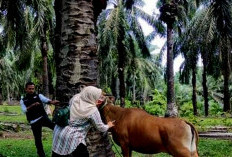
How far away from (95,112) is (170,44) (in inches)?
601

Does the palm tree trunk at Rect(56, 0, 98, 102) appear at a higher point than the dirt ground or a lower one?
higher

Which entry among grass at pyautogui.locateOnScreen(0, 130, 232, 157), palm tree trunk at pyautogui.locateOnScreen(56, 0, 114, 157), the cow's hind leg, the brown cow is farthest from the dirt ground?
the cow's hind leg

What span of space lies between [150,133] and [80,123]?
79.2 inches

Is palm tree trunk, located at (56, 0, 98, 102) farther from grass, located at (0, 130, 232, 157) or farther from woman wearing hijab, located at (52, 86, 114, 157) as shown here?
grass, located at (0, 130, 232, 157)

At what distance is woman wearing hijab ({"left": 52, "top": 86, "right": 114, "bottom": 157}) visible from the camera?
5938 mm

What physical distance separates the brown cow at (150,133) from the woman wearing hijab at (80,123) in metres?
1.73

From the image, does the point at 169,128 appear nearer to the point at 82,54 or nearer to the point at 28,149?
the point at 82,54

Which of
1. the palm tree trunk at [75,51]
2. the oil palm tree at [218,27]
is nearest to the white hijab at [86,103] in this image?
the palm tree trunk at [75,51]

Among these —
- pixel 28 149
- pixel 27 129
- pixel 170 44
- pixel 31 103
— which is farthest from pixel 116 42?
pixel 31 103

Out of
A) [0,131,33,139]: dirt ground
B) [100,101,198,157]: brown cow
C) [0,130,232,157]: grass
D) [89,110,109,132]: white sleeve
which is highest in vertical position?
[89,110,109,132]: white sleeve

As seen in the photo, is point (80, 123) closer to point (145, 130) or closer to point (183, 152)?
point (145, 130)

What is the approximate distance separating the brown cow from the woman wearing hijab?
173cm

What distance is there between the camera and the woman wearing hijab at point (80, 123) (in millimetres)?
5938

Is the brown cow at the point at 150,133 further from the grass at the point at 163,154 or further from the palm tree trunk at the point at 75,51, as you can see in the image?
the grass at the point at 163,154
